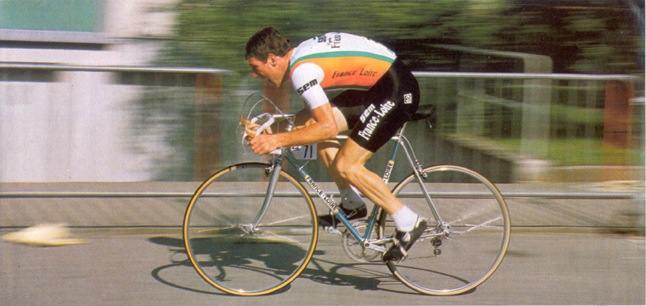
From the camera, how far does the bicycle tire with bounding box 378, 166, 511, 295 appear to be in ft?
13.9

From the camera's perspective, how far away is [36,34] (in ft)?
20.6

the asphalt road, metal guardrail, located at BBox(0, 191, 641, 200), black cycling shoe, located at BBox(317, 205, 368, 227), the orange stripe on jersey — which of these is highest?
the orange stripe on jersey

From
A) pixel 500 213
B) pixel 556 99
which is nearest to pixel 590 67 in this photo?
pixel 556 99

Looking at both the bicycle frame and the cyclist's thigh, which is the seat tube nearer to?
the bicycle frame

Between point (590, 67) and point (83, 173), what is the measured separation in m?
5.02

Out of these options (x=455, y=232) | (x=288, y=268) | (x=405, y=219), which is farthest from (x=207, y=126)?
(x=455, y=232)

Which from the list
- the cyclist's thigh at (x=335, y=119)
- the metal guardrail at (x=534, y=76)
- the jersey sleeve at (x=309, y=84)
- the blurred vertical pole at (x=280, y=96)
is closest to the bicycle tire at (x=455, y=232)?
the cyclist's thigh at (x=335, y=119)

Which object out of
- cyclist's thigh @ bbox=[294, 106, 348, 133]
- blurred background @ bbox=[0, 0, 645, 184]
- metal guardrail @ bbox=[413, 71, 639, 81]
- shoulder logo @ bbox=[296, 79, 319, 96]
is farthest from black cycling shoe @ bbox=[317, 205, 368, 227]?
metal guardrail @ bbox=[413, 71, 639, 81]

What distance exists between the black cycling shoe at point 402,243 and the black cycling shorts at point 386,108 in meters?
0.56

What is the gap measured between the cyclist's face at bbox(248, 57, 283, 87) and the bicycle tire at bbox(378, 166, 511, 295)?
3.47ft

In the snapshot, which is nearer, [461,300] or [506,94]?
[461,300]

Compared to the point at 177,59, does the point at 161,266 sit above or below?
below

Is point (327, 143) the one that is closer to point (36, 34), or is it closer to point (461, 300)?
point (461, 300)

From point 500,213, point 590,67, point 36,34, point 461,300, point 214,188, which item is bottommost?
point 461,300
